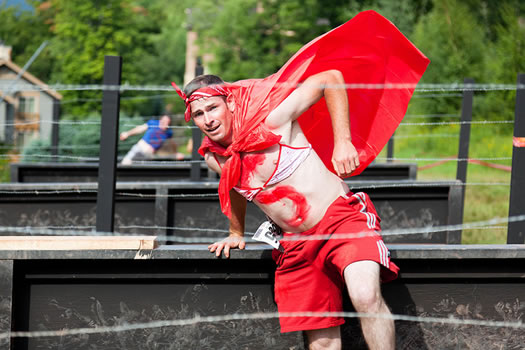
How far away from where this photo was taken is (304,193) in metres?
2.96

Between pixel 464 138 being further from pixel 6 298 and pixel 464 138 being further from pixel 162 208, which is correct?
pixel 6 298

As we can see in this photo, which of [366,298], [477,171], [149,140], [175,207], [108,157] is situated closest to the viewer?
[366,298]

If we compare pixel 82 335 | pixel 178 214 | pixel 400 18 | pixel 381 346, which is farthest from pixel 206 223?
pixel 400 18

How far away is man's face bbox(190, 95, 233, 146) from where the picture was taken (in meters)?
2.93

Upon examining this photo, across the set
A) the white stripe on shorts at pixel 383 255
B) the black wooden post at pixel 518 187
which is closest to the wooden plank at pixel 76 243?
the white stripe on shorts at pixel 383 255

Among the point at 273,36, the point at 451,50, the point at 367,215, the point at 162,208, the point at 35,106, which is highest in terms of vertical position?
the point at 273,36

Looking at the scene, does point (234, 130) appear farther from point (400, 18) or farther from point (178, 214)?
point (400, 18)

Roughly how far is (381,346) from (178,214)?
340cm

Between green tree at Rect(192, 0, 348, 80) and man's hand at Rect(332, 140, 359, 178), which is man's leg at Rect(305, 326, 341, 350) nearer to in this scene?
man's hand at Rect(332, 140, 359, 178)

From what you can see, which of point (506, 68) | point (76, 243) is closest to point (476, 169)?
point (506, 68)

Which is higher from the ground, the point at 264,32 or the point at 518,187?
the point at 264,32

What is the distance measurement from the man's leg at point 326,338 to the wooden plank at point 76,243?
34.7 inches

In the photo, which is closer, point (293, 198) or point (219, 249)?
point (293, 198)

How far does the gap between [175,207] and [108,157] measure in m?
2.24
